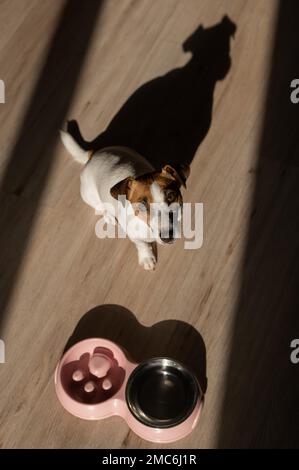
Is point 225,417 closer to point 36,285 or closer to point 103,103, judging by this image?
point 36,285

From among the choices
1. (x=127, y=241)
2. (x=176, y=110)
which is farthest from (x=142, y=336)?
(x=176, y=110)

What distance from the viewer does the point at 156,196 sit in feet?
3.98

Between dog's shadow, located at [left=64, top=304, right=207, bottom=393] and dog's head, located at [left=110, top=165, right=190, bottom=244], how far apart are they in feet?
1.29

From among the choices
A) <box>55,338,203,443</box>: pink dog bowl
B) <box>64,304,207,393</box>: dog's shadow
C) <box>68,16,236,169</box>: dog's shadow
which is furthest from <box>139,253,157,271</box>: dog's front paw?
<box>68,16,236,169</box>: dog's shadow

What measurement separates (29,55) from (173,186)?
114 centimetres

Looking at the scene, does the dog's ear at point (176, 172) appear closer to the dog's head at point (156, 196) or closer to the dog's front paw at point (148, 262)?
the dog's head at point (156, 196)

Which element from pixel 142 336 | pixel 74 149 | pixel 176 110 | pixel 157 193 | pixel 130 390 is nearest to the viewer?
pixel 157 193

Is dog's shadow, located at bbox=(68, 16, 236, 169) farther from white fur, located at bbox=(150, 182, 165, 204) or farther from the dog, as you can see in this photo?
white fur, located at bbox=(150, 182, 165, 204)

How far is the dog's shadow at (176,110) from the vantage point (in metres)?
1.81

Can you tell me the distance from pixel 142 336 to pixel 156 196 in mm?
522

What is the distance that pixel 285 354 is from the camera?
1.49 meters

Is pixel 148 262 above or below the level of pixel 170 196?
below

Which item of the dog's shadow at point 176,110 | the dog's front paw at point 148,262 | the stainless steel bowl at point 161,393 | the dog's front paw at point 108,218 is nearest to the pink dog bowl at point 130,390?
the stainless steel bowl at point 161,393

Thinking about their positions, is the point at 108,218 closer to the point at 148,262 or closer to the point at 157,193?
the point at 148,262
